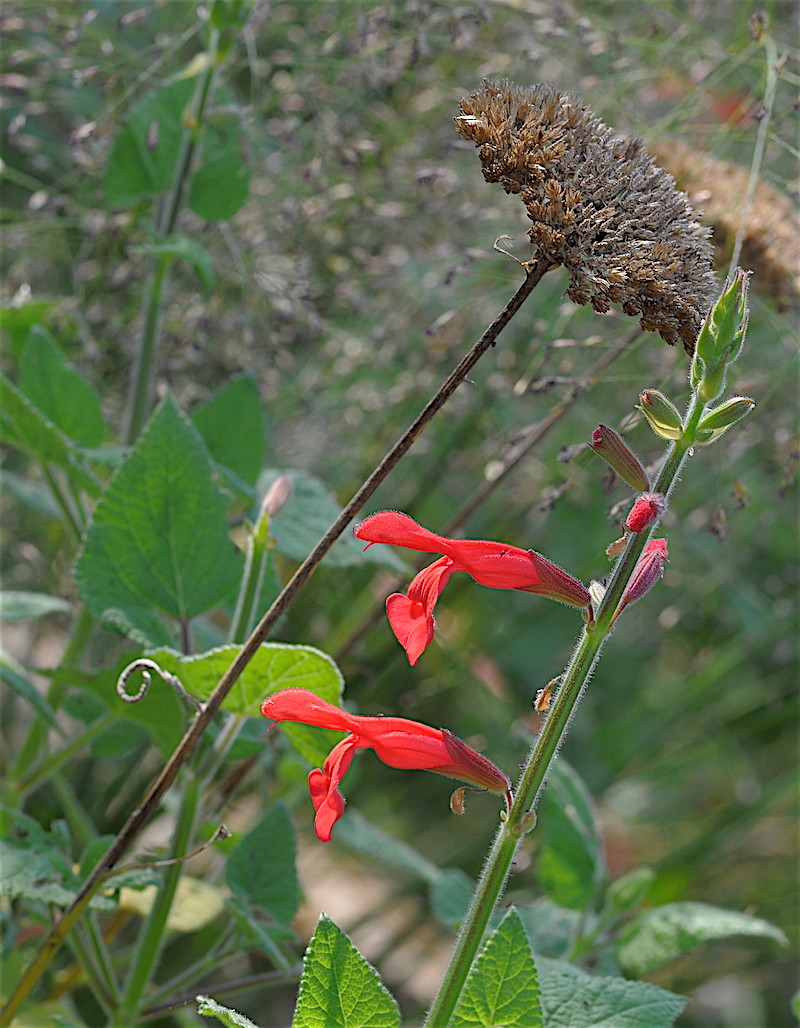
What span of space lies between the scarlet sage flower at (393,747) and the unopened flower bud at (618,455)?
0.13m

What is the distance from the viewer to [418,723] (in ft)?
1.45

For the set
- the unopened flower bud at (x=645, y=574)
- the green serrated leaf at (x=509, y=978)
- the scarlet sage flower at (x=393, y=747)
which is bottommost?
the green serrated leaf at (x=509, y=978)

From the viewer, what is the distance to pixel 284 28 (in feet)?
3.73

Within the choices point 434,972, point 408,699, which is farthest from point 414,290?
point 434,972

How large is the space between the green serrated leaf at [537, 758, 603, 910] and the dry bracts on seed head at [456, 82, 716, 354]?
0.44 meters

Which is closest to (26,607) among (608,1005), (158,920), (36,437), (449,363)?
(36,437)

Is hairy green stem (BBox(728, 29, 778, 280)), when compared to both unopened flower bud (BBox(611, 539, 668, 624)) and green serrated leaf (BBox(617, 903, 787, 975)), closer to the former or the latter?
unopened flower bud (BBox(611, 539, 668, 624))

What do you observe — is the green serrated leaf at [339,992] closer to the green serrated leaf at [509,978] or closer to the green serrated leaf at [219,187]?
the green serrated leaf at [509,978]

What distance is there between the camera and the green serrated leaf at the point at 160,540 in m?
0.63

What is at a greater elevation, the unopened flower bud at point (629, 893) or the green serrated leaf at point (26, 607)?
the unopened flower bud at point (629, 893)

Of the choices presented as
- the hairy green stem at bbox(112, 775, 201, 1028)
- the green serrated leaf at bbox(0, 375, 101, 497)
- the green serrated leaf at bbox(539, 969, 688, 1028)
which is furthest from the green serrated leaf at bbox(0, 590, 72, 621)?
the green serrated leaf at bbox(539, 969, 688, 1028)

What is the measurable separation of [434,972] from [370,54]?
1182 millimetres

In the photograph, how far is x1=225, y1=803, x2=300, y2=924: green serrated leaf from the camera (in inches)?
26.1

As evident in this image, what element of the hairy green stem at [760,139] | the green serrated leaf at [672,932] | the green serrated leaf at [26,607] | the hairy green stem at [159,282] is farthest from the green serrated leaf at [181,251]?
the green serrated leaf at [672,932]
